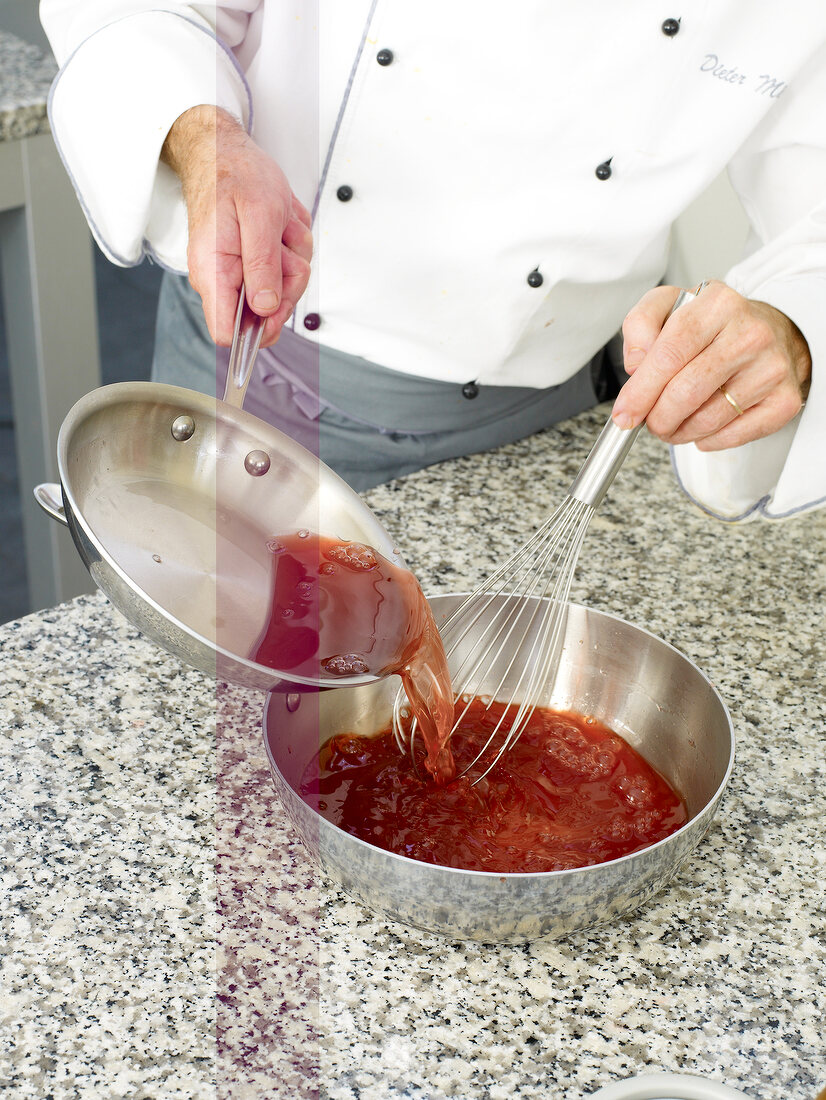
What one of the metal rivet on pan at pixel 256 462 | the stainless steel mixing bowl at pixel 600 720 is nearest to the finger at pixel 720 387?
the stainless steel mixing bowl at pixel 600 720

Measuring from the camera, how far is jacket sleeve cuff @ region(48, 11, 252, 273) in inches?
32.5

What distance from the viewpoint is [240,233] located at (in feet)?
2.32

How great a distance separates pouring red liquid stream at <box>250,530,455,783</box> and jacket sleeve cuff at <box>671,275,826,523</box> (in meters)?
0.33

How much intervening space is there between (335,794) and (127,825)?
0.40ft

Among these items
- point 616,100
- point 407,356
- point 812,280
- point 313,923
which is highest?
point 616,100

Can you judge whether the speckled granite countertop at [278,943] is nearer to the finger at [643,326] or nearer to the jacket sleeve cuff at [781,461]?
the jacket sleeve cuff at [781,461]

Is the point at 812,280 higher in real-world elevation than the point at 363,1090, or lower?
higher

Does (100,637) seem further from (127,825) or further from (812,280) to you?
(812,280)

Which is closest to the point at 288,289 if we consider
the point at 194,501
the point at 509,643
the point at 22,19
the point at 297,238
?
the point at 297,238

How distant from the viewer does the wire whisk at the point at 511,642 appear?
67 centimetres

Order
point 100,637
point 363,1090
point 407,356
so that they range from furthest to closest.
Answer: point 407,356, point 100,637, point 363,1090

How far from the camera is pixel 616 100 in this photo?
0.85m

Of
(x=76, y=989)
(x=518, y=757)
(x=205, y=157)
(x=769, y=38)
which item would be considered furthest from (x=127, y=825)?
(x=769, y=38)

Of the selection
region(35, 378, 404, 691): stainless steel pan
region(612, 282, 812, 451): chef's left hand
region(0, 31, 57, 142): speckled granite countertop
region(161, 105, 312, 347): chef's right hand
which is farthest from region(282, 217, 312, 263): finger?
region(0, 31, 57, 142): speckled granite countertop
